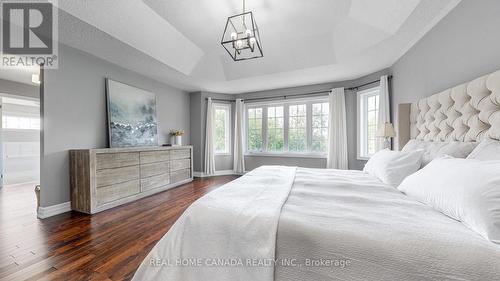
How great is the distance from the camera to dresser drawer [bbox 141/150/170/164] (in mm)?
3412

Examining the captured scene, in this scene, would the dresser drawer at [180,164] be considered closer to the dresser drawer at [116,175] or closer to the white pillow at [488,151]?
the dresser drawer at [116,175]

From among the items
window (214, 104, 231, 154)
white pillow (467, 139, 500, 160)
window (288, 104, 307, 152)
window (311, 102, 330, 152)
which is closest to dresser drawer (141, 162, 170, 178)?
window (214, 104, 231, 154)

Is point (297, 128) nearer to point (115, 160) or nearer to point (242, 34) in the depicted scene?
point (242, 34)

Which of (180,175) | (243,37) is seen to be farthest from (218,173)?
(243,37)

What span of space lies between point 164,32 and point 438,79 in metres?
3.55

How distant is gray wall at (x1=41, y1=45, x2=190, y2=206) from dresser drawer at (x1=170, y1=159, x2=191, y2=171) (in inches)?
49.7

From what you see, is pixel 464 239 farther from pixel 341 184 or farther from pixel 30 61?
pixel 30 61

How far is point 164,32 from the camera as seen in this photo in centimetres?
280

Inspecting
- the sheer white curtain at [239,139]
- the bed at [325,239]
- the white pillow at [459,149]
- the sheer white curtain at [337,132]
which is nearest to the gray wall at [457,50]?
the bed at [325,239]

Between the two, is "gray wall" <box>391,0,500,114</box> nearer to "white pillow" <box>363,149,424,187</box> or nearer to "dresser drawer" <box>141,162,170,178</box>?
"white pillow" <box>363,149,424,187</box>

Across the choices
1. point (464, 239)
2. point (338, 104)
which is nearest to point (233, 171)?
point (338, 104)

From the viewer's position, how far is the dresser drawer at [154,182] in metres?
3.38

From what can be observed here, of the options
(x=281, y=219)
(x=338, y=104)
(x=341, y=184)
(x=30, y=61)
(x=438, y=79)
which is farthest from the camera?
(x=338, y=104)

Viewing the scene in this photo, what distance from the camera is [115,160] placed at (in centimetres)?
292
